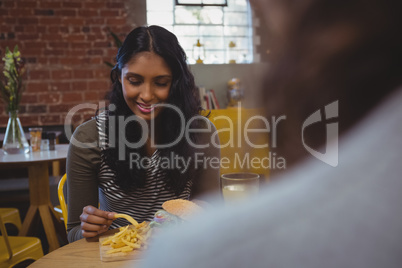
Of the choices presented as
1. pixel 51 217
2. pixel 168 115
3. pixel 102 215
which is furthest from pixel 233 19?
pixel 102 215

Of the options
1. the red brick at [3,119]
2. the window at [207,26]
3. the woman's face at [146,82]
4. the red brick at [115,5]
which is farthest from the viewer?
the window at [207,26]

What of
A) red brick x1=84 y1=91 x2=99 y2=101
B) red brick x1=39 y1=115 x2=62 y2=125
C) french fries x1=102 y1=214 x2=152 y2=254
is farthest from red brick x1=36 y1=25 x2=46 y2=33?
french fries x1=102 y1=214 x2=152 y2=254

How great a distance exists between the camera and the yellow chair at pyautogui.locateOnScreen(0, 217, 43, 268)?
1725 millimetres

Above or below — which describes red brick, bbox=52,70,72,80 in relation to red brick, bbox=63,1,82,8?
below

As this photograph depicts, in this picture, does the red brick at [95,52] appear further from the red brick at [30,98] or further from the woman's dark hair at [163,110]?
the woman's dark hair at [163,110]

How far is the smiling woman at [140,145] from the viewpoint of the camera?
134 cm

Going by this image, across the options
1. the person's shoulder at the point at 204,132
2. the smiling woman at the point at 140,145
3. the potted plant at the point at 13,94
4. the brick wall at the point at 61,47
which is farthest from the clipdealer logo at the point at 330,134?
the brick wall at the point at 61,47

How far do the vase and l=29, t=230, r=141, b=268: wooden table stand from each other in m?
2.12

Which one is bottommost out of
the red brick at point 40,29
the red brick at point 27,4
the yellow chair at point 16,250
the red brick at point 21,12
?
the yellow chair at point 16,250

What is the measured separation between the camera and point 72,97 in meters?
4.57

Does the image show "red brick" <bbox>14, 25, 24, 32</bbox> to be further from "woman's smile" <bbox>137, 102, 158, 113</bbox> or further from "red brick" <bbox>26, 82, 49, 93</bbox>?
"woman's smile" <bbox>137, 102, 158, 113</bbox>

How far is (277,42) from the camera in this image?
19 cm

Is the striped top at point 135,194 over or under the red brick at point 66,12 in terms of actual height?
under

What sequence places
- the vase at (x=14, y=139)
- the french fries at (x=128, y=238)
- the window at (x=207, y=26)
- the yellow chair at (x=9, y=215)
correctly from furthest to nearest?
1. the window at (x=207, y=26)
2. the vase at (x=14, y=139)
3. the yellow chair at (x=9, y=215)
4. the french fries at (x=128, y=238)
